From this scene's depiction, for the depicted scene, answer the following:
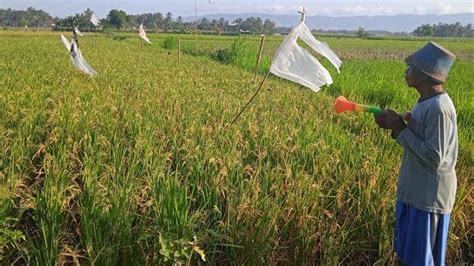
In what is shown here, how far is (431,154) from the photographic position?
7.30 feet

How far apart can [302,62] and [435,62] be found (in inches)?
48.9

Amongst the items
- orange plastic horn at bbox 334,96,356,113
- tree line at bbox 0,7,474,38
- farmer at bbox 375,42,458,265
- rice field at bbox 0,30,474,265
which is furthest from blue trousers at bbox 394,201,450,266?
tree line at bbox 0,7,474,38

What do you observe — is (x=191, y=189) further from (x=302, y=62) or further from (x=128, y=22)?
(x=128, y=22)

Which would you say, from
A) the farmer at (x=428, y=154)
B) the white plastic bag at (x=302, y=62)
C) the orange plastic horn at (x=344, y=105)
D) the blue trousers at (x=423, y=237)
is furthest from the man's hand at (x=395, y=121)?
the white plastic bag at (x=302, y=62)

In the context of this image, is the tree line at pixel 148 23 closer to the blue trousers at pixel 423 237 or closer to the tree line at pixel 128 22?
the tree line at pixel 128 22

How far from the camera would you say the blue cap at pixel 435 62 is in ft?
7.55

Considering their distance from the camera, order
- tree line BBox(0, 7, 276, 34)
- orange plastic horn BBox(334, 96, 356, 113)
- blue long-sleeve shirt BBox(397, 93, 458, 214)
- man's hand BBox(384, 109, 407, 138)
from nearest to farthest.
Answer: blue long-sleeve shirt BBox(397, 93, 458, 214)
man's hand BBox(384, 109, 407, 138)
orange plastic horn BBox(334, 96, 356, 113)
tree line BBox(0, 7, 276, 34)

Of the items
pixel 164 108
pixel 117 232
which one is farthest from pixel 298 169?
pixel 164 108

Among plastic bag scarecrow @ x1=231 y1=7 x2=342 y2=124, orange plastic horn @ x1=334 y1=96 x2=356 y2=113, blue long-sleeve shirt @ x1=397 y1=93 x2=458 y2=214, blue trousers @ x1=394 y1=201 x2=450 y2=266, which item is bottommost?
blue trousers @ x1=394 y1=201 x2=450 y2=266

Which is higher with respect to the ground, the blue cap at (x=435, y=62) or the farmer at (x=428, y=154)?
the blue cap at (x=435, y=62)

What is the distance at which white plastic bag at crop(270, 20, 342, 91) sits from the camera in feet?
11.0

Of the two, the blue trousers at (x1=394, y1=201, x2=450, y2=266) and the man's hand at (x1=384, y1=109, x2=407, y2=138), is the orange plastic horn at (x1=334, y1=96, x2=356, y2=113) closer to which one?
the man's hand at (x1=384, y1=109, x2=407, y2=138)

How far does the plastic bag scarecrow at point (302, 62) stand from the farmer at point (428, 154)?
1.01 meters

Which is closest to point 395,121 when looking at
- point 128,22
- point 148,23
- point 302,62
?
point 302,62
